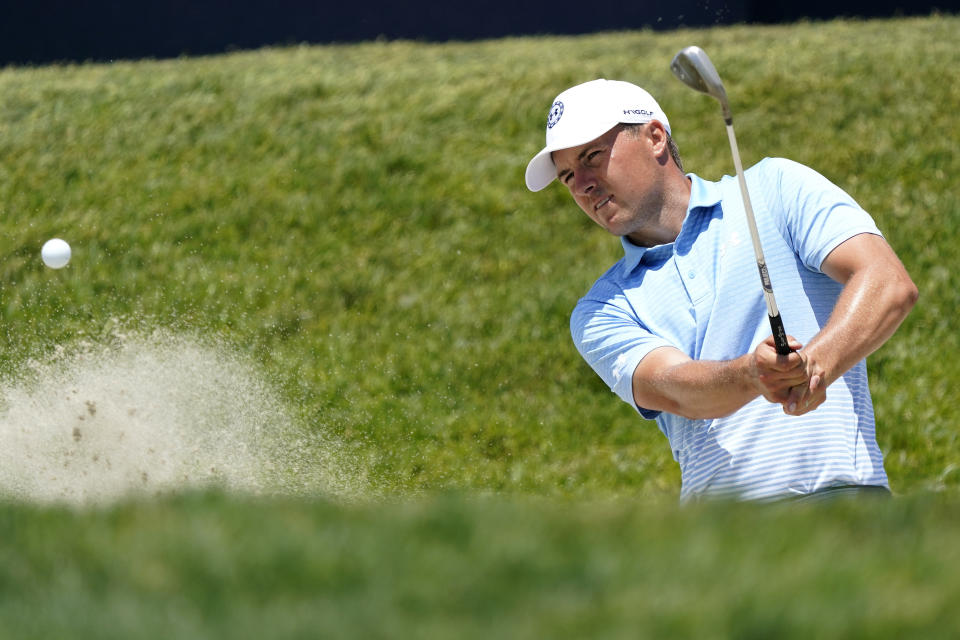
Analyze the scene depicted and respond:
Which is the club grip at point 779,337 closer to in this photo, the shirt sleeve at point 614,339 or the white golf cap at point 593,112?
the shirt sleeve at point 614,339

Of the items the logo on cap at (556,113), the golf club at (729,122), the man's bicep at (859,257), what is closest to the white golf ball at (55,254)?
the logo on cap at (556,113)

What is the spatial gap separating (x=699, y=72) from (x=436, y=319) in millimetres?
5098

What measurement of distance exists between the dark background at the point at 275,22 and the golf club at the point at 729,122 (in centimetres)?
1280

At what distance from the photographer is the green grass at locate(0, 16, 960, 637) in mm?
1621

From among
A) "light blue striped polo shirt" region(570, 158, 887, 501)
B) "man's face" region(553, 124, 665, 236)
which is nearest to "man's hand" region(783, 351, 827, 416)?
"light blue striped polo shirt" region(570, 158, 887, 501)

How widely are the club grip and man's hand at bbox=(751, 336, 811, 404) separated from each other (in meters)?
0.01

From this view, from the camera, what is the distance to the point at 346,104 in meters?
11.3

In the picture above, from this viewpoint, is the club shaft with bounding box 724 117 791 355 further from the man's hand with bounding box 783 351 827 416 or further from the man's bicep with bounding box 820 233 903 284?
the man's bicep with bounding box 820 233 903 284

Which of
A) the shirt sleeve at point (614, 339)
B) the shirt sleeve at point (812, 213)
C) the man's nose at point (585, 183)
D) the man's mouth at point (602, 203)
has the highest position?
the man's nose at point (585, 183)

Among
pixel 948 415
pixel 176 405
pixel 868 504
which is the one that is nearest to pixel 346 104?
pixel 176 405

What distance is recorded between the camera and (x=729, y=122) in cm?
390

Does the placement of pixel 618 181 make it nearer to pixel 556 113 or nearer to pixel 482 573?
pixel 556 113

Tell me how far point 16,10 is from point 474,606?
16.3 m

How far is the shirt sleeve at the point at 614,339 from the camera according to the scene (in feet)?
12.2
